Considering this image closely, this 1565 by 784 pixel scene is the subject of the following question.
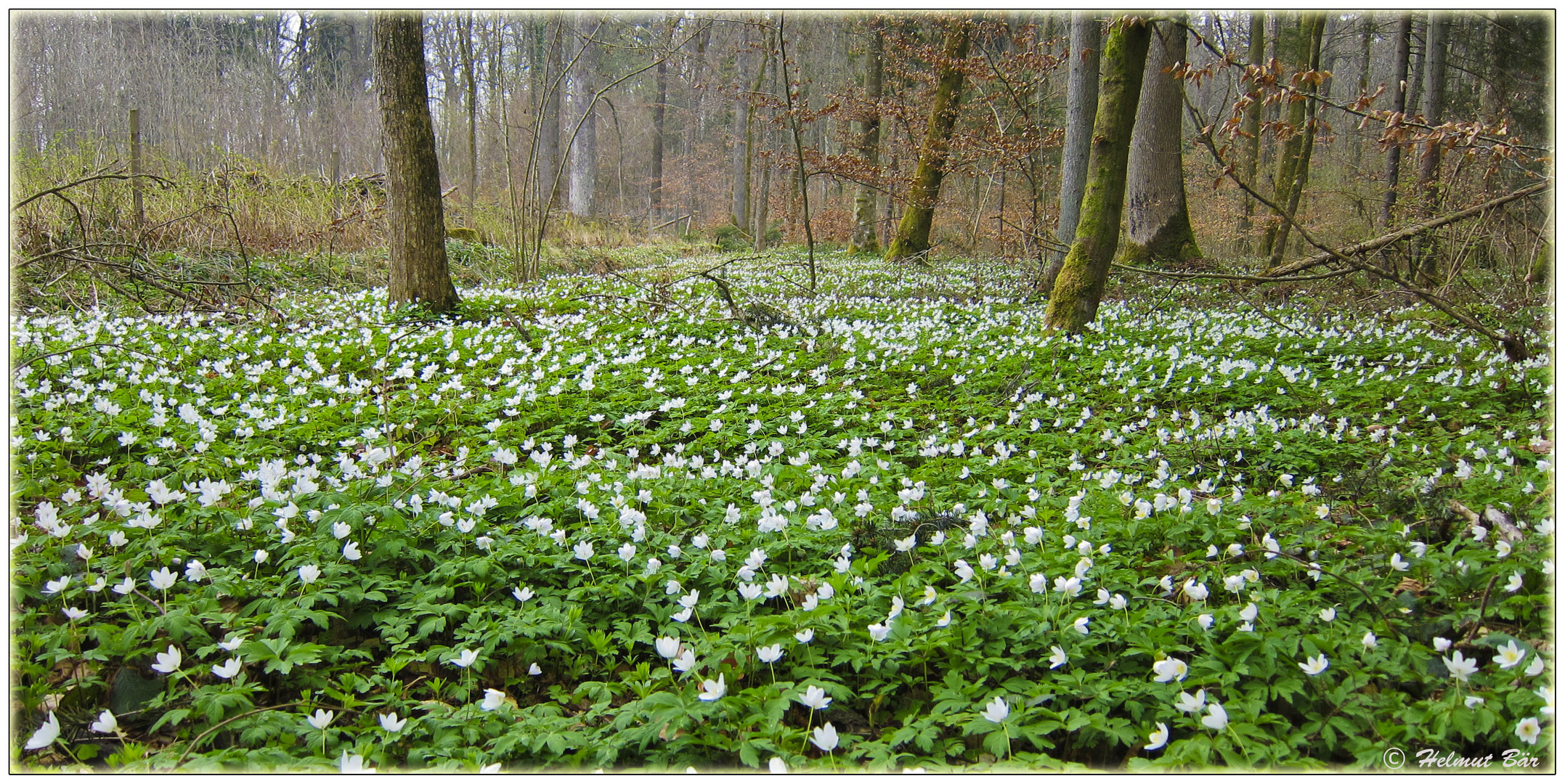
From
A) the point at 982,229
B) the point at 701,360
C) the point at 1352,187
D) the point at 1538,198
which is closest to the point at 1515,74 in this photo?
the point at 1352,187

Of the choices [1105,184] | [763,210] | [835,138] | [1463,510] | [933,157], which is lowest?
[1463,510]

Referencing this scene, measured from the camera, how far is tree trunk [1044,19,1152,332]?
6.98m

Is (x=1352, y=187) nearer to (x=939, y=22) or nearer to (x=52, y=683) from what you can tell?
(x=939, y=22)

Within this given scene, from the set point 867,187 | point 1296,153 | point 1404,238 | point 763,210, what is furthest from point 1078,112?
point 763,210

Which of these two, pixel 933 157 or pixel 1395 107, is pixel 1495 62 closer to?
pixel 1395 107

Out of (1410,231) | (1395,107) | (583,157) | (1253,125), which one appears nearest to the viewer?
(1410,231)

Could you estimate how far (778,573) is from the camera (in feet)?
9.72

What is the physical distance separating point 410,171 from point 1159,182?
1004 centimetres

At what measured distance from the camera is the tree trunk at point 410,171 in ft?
25.0

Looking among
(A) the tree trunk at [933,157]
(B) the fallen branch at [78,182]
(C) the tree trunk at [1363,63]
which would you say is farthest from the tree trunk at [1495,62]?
(B) the fallen branch at [78,182]

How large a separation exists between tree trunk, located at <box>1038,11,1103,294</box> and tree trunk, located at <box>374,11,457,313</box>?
6.90 m

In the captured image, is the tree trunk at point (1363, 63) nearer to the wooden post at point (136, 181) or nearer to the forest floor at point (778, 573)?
the forest floor at point (778, 573)

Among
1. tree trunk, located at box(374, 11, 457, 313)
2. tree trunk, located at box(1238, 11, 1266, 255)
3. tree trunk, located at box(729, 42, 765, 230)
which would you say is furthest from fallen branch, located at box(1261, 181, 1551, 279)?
tree trunk, located at box(729, 42, 765, 230)

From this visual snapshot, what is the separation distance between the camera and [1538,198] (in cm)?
846
